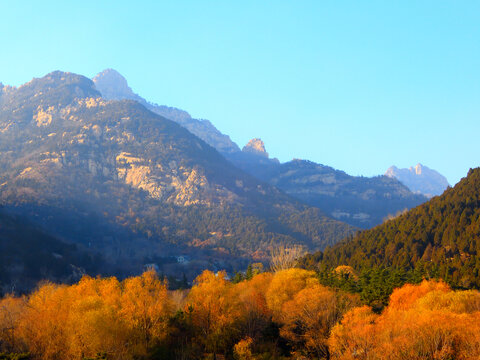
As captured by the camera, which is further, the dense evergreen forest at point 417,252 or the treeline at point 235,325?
the dense evergreen forest at point 417,252

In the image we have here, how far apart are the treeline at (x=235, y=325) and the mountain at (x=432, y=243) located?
20.9 meters

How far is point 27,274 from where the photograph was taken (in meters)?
138

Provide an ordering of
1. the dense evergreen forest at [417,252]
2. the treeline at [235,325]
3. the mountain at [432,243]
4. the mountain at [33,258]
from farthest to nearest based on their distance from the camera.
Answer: the mountain at [33,258]
the mountain at [432,243]
the dense evergreen forest at [417,252]
the treeline at [235,325]

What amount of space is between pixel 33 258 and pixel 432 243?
12114 cm

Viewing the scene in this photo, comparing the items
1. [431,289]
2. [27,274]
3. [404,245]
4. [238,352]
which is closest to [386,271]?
[431,289]

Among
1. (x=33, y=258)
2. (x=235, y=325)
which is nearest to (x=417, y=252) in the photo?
(x=235, y=325)

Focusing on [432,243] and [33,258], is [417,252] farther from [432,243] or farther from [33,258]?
[33,258]

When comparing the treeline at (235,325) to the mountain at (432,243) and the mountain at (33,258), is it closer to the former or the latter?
the mountain at (432,243)

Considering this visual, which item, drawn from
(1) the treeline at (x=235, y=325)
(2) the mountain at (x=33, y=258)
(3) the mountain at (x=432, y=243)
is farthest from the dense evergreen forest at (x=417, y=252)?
(2) the mountain at (x=33, y=258)

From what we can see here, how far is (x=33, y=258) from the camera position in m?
148

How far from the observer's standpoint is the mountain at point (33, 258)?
13300 cm

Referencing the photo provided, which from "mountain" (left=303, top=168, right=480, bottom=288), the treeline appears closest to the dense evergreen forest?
"mountain" (left=303, top=168, right=480, bottom=288)

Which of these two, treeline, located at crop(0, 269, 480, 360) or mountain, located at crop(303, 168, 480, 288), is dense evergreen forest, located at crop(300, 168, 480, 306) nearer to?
mountain, located at crop(303, 168, 480, 288)

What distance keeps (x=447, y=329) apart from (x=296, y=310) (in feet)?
85.5
